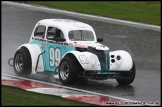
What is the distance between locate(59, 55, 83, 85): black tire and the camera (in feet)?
56.1

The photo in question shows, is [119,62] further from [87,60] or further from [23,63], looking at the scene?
[23,63]

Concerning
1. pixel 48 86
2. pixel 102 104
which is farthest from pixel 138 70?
pixel 102 104

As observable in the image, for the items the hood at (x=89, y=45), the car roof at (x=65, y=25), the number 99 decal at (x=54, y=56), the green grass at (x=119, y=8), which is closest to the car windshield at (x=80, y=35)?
the car roof at (x=65, y=25)

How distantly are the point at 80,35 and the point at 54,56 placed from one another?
0.98 m

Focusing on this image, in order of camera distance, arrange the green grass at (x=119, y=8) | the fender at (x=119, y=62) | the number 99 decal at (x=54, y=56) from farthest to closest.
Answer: the green grass at (x=119, y=8), the number 99 decal at (x=54, y=56), the fender at (x=119, y=62)

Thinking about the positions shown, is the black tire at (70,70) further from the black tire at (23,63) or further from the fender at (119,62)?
the black tire at (23,63)

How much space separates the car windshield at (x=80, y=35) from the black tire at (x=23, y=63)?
136 centimetres

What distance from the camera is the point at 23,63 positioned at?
18.4 metres

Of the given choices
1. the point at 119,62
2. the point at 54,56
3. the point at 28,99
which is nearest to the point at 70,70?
the point at 54,56

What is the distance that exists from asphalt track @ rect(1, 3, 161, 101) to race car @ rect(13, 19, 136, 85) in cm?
34

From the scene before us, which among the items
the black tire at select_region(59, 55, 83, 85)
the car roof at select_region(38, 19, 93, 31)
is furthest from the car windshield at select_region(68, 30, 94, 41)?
the black tire at select_region(59, 55, 83, 85)

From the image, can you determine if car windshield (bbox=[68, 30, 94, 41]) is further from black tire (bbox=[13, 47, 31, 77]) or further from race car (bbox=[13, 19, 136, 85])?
black tire (bbox=[13, 47, 31, 77])

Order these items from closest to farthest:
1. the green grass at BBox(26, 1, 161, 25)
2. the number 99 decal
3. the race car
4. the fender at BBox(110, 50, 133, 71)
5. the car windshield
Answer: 1. the race car
2. the fender at BBox(110, 50, 133, 71)
3. the number 99 decal
4. the car windshield
5. the green grass at BBox(26, 1, 161, 25)

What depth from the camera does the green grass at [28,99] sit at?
1359 centimetres
